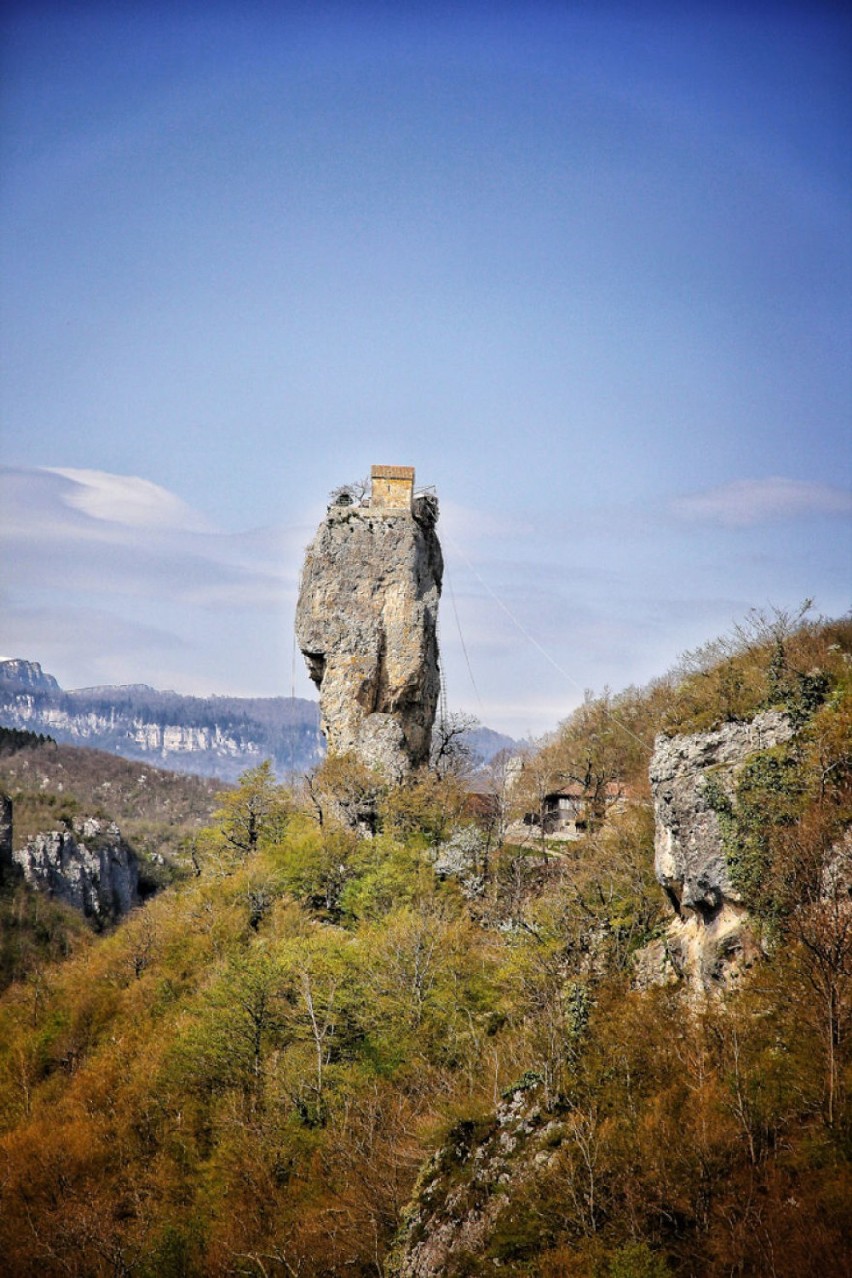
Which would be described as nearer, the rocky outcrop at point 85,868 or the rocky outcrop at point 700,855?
the rocky outcrop at point 700,855

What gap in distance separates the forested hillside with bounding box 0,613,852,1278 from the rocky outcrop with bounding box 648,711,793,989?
0.47 metres

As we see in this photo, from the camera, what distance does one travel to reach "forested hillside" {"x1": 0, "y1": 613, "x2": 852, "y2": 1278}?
1662 cm

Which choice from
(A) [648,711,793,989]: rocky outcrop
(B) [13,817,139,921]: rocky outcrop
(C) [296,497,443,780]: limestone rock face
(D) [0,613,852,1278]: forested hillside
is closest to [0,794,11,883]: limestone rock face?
(B) [13,817,139,921]: rocky outcrop

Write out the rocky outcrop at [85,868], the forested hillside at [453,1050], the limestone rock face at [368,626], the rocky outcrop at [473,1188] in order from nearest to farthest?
the forested hillside at [453,1050] < the rocky outcrop at [473,1188] < the limestone rock face at [368,626] < the rocky outcrop at [85,868]

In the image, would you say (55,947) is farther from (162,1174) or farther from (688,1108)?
(688,1108)

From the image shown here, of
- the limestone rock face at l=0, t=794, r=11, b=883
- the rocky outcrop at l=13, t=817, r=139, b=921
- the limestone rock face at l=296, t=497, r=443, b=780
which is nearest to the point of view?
the limestone rock face at l=296, t=497, r=443, b=780

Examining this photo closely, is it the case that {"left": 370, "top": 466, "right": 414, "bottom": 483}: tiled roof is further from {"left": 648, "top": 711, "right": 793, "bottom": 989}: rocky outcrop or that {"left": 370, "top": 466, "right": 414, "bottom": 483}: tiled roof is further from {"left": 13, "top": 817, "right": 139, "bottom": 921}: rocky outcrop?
{"left": 13, "top": 817, "right": 139, "bottom": 921}: rocky outcrop

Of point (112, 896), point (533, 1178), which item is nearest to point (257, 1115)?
point (533, 1178)

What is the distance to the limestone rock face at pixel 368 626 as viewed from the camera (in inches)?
1537

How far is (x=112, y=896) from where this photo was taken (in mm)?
108875

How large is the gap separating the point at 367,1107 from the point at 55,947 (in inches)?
2691

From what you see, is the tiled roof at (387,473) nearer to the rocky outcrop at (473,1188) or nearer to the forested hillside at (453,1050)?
the forested hillside at (453,1050)

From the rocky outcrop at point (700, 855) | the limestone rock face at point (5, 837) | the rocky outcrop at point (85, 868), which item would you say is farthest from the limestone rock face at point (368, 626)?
the rocky outcrop at point (85, 868)

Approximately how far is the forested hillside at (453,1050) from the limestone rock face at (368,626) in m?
2.06
